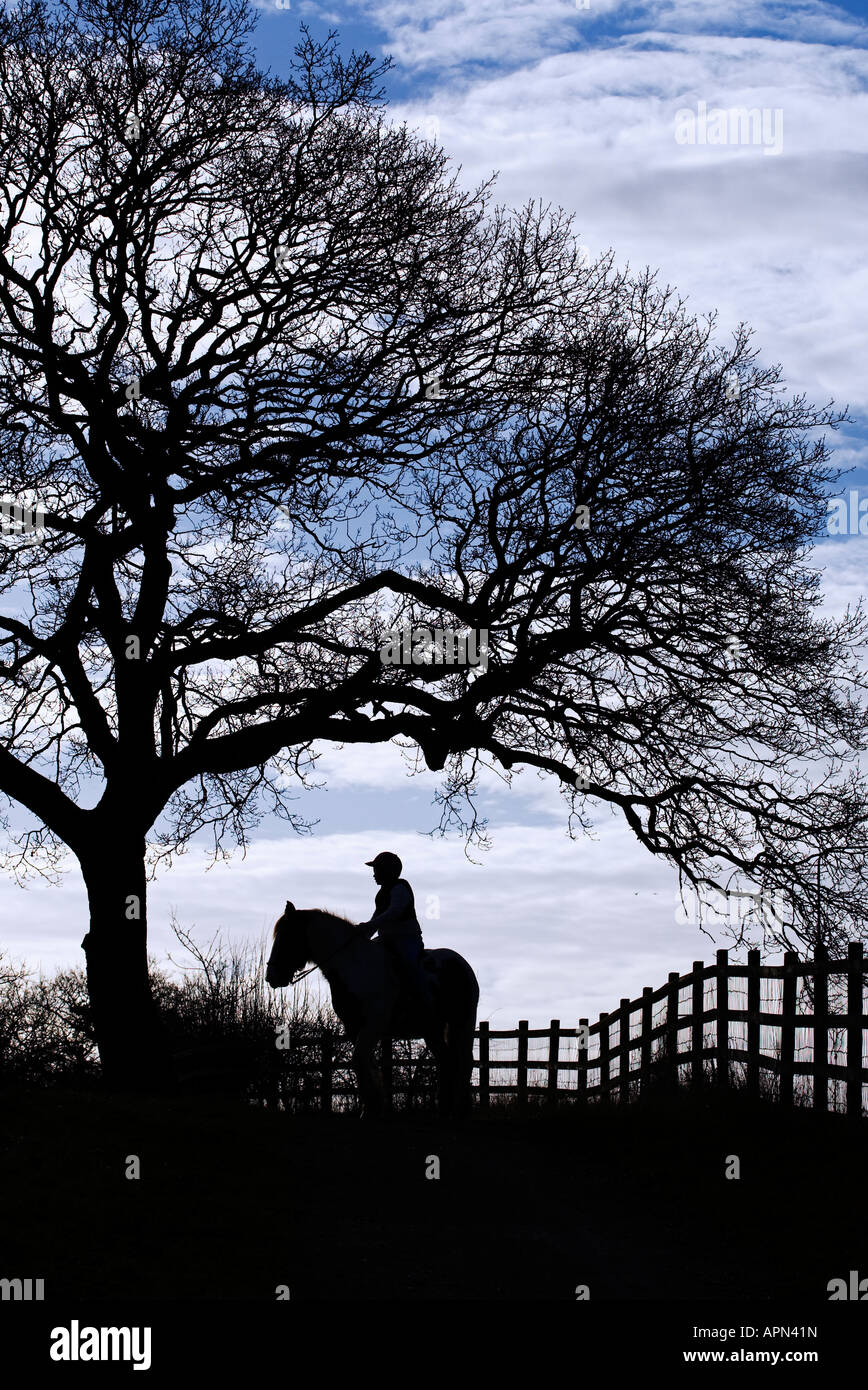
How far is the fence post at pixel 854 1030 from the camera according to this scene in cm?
1496

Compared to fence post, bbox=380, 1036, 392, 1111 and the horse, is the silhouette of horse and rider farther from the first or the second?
fence post, bbox=380, 1036, 392, 1111

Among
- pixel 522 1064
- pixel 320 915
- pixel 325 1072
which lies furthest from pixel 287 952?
pixel 522 1064

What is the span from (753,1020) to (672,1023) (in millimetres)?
3087

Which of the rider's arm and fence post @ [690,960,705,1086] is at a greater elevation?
the rider's arm

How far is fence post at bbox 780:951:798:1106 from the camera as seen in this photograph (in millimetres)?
16391

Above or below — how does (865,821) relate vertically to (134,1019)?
above

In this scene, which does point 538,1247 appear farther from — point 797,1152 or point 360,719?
point 360,719

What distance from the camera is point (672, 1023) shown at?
801 inches

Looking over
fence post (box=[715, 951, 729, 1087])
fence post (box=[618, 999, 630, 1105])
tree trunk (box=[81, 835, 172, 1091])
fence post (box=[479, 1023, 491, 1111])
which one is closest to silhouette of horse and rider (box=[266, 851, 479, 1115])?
tree trunk (box=[81, 835, 172, 1091])

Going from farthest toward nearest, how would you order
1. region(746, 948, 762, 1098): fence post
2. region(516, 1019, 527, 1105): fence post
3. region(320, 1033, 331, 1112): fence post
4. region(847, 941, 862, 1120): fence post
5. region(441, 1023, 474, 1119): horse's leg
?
1. region(516, 1019, 527, 1105): fence post
2. region(320, 1033, 331, 1112): fence post
3. region(441, 1023, 474, 1119): horse's leg
4. region(746, 948, 762, 1098): fence post
5. region(847, 941, 862, 1120): fence post

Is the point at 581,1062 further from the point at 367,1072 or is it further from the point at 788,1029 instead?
the point at 367,1072

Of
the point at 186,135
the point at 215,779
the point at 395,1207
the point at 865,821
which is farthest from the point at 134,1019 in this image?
the point at 186,135

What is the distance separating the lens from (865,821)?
1753 cm
